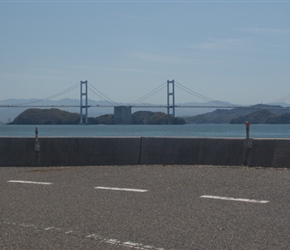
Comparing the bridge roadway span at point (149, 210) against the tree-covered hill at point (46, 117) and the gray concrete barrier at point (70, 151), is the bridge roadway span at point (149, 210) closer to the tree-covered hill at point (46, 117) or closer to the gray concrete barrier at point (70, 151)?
the gray concrete barrier at point (70, 151)

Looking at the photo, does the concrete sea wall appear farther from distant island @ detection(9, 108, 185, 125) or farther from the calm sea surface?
distant island @ detection(9, 108, 185, 125)

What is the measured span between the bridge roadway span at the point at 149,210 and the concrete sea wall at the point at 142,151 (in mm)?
780

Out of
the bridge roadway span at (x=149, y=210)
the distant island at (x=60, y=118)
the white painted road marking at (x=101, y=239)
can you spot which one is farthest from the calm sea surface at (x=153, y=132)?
the white painted road marking at (x=101, y=239)

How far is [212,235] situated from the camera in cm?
677

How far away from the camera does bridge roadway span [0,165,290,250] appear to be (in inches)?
260

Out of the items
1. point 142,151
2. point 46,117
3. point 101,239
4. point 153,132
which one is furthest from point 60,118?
point 101,239

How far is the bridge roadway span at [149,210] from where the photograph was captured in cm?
660

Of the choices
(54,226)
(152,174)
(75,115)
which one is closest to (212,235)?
(54,226)

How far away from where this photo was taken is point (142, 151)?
14867 millimetres

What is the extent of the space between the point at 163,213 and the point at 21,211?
6.28 ft

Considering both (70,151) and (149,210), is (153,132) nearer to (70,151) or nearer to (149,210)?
(70,151)

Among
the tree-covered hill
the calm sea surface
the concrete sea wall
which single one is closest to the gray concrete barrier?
the concrete sea wall

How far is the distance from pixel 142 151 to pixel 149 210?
654 cm

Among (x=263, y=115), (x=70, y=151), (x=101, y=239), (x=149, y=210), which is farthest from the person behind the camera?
(x=263, y=115)
